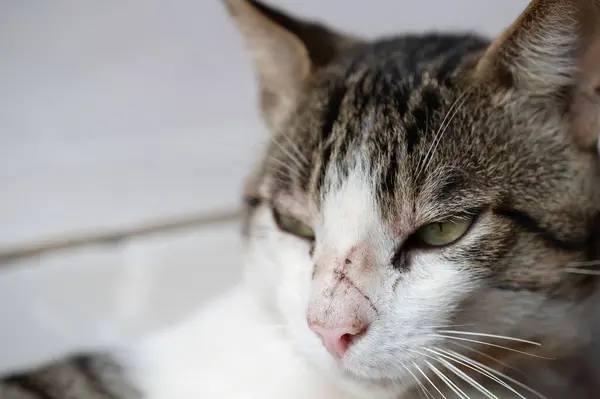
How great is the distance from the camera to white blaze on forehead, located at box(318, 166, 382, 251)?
0.78 metres

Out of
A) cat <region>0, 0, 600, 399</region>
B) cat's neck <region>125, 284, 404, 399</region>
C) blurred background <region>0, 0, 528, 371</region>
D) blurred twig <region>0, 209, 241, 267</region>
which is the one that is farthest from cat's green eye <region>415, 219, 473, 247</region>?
blurred twig <region>0, 209, 241, 267</region>

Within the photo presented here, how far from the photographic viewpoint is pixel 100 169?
1.75 m

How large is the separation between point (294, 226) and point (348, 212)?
0.14m

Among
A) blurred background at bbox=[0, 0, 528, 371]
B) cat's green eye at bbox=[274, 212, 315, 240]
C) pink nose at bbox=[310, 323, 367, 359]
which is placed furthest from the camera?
blurred background at bbox=[0, 0, 528, 371]

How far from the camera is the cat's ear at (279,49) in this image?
963mm

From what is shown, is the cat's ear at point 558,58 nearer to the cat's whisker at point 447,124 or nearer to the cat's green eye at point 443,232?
the cat's whisker at point 447,124

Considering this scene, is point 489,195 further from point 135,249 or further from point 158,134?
point 158,134

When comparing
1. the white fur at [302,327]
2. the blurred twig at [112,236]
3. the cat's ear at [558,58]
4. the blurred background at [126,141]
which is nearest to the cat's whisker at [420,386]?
the white fur at [302,327]

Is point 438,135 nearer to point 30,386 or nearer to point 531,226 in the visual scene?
point 531,226

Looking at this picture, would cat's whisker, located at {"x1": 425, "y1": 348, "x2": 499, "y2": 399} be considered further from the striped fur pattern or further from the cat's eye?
the striped fur pattern

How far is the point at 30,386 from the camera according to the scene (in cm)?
104

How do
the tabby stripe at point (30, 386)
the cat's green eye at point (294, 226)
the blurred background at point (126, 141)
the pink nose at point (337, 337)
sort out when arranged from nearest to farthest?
the pink nose at point (337, 337) → the cat's green eye at point (294, 226) → the tabby stripe at point (30, 386) → the blurred background at point (126, 141)

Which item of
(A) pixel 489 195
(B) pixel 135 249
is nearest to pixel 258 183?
(A) pixel 489 195

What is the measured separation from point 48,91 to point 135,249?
50 centimetres
